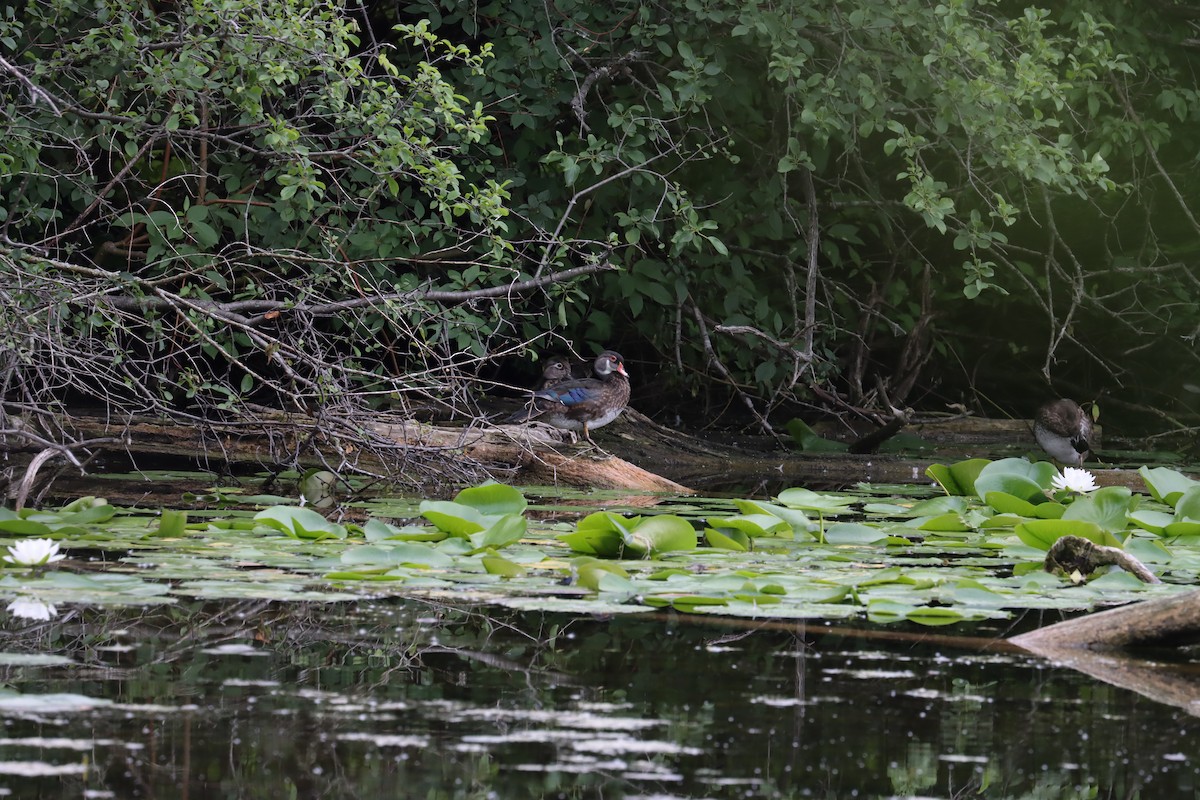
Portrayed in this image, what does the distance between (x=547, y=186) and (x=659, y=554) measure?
4842 mm

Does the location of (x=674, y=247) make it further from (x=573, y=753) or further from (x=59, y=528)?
(x=573, y=753)

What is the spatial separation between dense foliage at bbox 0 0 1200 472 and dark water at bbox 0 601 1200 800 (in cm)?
238

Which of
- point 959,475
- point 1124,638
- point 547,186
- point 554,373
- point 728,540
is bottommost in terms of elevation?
point 554,373

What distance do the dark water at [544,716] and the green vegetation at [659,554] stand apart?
204mm

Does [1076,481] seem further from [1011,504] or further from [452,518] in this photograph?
[452,518]

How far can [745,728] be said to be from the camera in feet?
6.74

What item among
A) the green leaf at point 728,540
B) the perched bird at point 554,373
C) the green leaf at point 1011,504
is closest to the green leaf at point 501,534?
the green leaf at point 728,540

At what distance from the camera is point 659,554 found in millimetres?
3752

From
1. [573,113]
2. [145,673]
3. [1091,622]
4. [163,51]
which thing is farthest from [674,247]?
[145,673]

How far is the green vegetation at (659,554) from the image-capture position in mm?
3023

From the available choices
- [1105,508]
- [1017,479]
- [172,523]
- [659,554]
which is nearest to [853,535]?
[659,554]

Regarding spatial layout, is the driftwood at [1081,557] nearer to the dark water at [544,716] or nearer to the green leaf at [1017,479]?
the dark water at [544,716]

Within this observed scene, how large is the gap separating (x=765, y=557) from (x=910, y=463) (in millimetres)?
3990

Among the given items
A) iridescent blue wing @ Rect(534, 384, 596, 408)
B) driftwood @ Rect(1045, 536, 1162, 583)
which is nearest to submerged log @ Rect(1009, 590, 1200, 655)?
driftwood @ Rect(1045, 536, 1162, 583)
